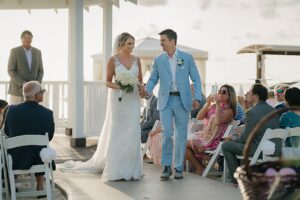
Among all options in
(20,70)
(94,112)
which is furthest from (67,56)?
(20,70)

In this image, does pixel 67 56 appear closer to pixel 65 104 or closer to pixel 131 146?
pixel 65 104

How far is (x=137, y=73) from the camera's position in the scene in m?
8.69

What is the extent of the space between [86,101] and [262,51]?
18134 mm

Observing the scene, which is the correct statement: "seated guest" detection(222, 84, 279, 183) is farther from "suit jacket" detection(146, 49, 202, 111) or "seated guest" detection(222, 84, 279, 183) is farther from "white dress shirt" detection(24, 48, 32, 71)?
"white dress shirt" detection(24, 48, 32, 71)

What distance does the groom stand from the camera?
8.23 meters

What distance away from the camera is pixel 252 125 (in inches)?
295

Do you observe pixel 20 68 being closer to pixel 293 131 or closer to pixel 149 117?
pixel 149 117

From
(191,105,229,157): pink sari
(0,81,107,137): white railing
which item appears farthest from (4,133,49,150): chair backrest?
(0,81,107,137): white railing

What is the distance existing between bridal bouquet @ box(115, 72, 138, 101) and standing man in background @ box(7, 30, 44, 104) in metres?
3.31

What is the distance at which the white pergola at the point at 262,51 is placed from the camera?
29891 millimetres

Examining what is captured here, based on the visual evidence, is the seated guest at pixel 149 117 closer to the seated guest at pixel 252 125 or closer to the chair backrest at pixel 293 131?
the seated guest at pixel 252 125

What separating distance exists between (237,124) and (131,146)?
1.52 m

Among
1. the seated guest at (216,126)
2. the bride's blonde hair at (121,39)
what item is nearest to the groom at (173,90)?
the bride's blonde hair at (121,39)

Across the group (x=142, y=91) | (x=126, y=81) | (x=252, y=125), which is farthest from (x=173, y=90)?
(x=252, y=125)
